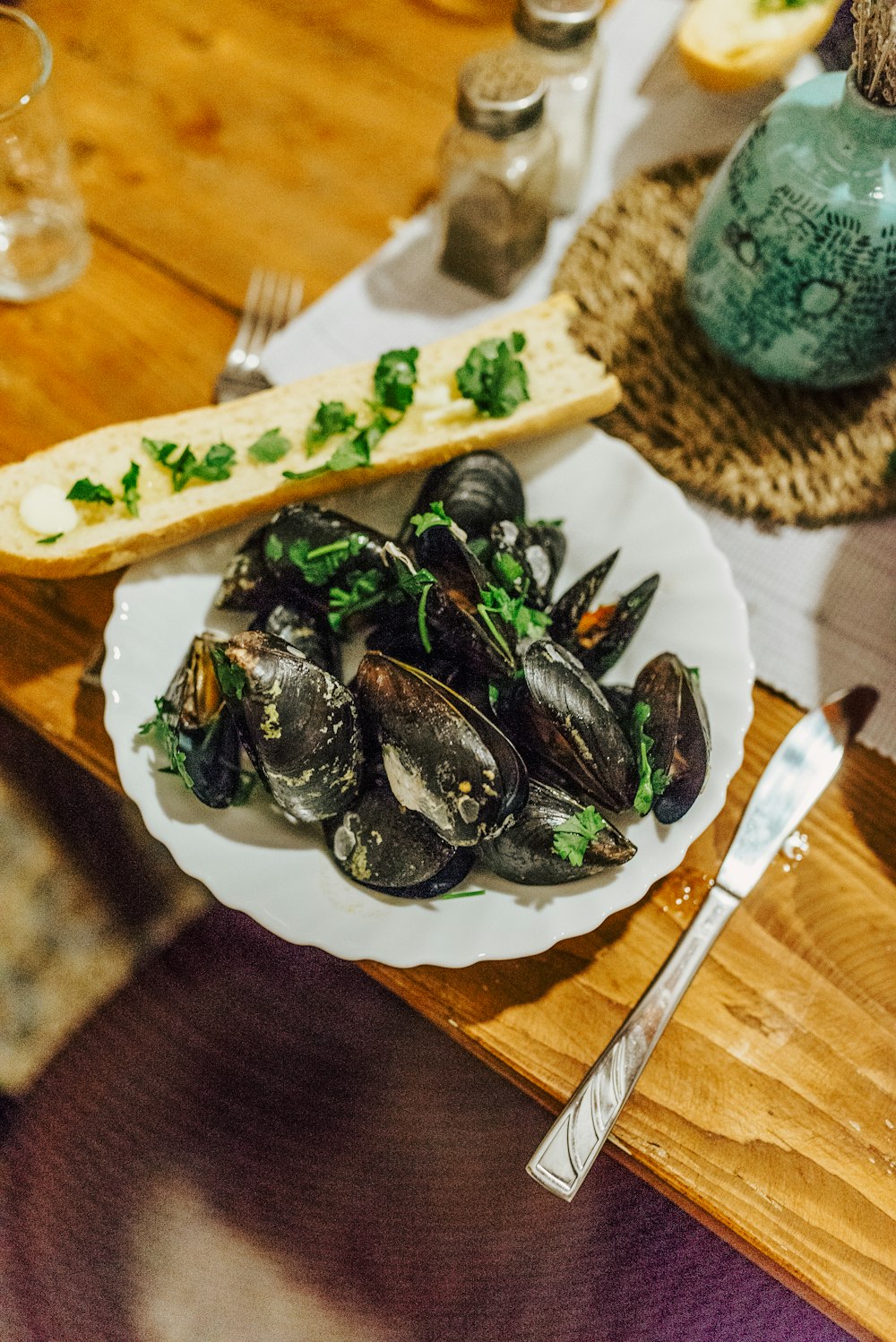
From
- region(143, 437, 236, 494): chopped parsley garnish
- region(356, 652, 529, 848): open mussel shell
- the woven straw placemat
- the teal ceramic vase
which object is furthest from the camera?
the woven straw placemat

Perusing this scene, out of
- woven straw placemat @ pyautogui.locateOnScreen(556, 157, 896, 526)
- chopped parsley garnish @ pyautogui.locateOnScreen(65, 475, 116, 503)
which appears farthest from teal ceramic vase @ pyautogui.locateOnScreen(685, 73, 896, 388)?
chopped parsley garnish @ pyautogui.locateOnScreen(65, 475, 116, 503)

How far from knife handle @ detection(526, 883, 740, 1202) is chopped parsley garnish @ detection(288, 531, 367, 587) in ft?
1.57

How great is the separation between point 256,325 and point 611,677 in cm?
65

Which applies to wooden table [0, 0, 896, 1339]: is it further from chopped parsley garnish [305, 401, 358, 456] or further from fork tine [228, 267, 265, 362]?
chopped parsley garnish [305, 401, 358, 456]

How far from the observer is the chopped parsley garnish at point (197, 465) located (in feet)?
3.10

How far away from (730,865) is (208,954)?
0.63m

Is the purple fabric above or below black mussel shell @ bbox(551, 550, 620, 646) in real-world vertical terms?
below

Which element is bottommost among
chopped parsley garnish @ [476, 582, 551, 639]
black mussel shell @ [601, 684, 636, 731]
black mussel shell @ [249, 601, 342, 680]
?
black mussel shell @ [249, 601, 342, 680]

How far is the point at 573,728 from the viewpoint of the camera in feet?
2.51

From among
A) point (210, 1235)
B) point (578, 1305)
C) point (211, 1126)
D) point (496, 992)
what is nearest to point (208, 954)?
point (211, 1126)

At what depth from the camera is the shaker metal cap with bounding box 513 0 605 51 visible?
41.8 inches

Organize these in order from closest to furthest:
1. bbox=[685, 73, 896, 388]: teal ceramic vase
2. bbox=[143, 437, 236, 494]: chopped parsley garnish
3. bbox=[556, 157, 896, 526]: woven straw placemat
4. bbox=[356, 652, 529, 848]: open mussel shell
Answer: bbox=[356, 652, 529, 848]: open mussel shell → bbox=[685, 73, 896, 388]: teal ceramic vase → bbox=[143, 437, 236, 494]: chopped parsley garnish → bbox=[556, 157, 896, 526]: woven straw placemat

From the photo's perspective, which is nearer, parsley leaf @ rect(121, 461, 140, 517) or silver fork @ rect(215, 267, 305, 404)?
parsley leaf @ rect(121, 461, 140, 517)

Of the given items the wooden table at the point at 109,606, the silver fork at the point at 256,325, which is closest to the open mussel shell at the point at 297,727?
the wooden table at the point at 109,606
